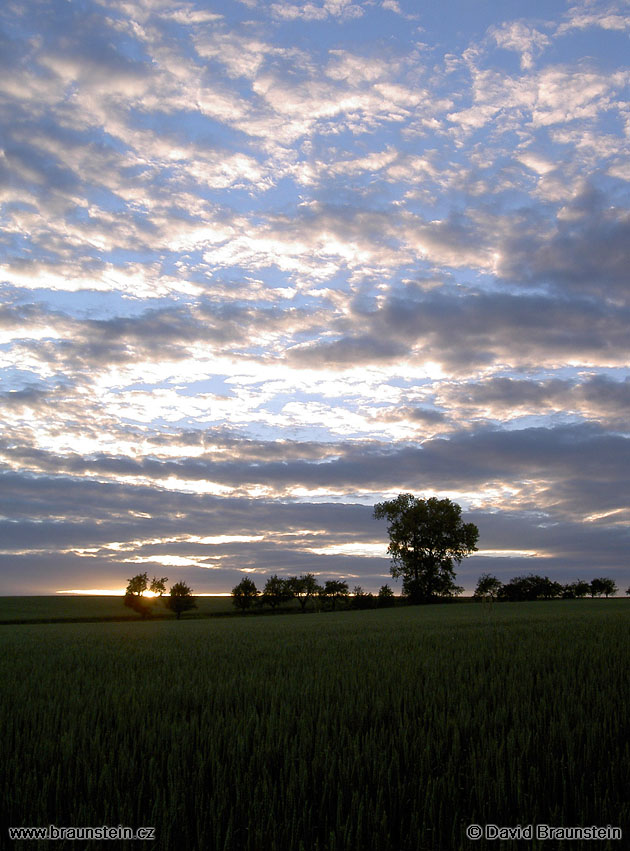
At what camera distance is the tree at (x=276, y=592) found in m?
90.6

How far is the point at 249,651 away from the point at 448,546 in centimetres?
6776

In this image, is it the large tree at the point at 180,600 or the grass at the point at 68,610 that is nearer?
the grass at the point at 68,610

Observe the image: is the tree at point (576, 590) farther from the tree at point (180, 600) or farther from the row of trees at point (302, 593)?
the tree at point (180, 600)

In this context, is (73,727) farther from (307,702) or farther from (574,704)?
(574,704)

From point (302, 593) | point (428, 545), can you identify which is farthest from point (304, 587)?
point (428, 545)

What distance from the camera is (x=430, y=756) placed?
3.99 metres

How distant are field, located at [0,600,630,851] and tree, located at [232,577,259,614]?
8484 cm

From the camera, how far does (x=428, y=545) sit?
77688 millimetres

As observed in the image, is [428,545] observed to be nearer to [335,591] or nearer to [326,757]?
[335,591]

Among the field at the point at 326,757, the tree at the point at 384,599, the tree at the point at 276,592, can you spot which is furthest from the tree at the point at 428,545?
the field at the point at 326,757

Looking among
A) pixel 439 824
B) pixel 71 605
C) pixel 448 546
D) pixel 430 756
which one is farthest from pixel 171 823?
pixel 71 605

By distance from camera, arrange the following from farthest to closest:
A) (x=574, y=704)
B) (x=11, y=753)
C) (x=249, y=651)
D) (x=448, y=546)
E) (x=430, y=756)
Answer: (x=448, y=546) < (x=249, y=651) < (x=574, y=704) < (x=11, y=753) < (x=430, y=756)

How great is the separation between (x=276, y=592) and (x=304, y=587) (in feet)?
20.9

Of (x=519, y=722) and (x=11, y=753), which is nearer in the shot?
(x=11, y=753)
